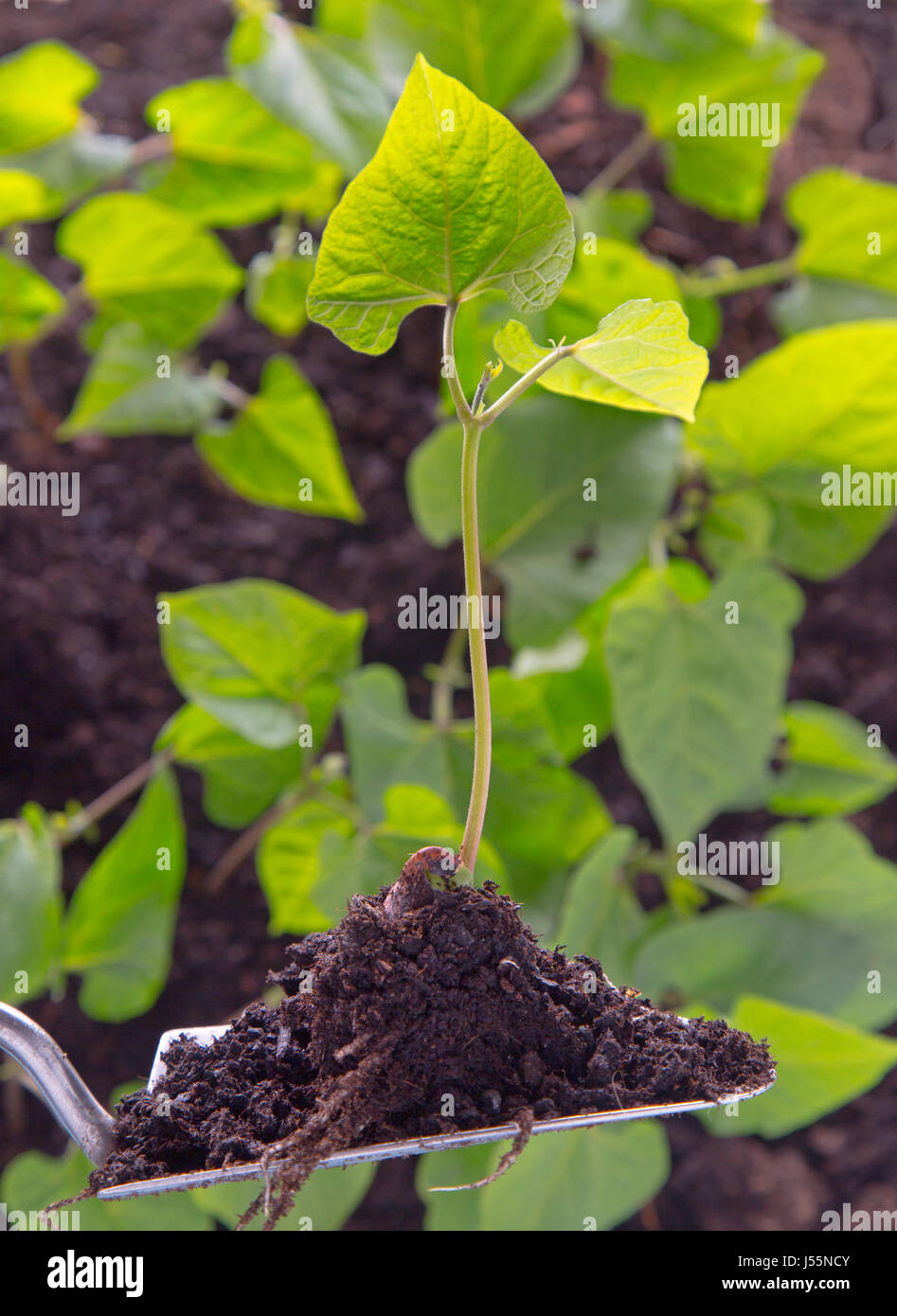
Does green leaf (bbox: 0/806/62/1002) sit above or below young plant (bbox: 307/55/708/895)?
below

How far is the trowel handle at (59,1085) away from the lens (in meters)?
0.27

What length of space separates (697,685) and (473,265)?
31 cm

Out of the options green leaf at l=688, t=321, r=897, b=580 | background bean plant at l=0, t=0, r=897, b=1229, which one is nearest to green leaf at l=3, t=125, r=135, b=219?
background bean plant at l=0, t=0, r=897, b=1229

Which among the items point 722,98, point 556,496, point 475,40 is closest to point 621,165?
point 722,98

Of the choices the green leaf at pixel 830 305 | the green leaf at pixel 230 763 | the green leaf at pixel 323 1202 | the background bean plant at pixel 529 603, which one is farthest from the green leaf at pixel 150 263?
the green leaf at pixel 323 1202

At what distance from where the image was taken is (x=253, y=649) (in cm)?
47

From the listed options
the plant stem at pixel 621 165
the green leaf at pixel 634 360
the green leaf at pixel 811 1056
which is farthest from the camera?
the plant stem at pixel 621 165

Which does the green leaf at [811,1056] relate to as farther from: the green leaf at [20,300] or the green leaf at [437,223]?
the green leaf at [20,300]

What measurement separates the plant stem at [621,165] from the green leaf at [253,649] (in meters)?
0.41

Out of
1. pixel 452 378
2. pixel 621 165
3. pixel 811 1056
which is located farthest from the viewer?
pixel 621 165

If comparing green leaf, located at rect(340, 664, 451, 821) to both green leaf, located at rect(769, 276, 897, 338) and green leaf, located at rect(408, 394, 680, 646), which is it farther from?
green leaf, located at rect(769, 276, 897, 338)

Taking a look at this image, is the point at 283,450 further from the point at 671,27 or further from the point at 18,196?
the point at 671,27

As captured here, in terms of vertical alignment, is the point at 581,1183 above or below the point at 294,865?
below

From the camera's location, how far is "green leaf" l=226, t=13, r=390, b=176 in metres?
0.46
